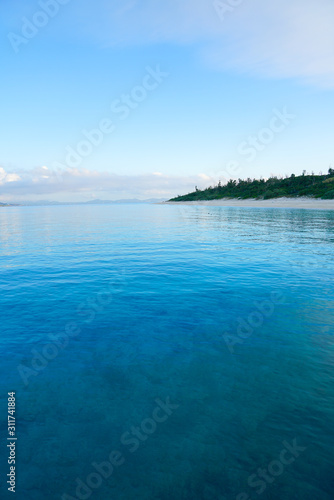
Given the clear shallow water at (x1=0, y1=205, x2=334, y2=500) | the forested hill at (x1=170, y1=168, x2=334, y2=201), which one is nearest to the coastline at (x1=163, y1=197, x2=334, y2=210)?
the forested hill at (x1=170, y1=168, x2=334, y2=201)

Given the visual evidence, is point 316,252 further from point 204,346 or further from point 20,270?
point 20,270

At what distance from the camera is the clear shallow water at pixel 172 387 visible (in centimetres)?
562

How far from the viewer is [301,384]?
27.0ft

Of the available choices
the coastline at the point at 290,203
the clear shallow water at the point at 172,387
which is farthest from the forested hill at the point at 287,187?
the clear shallow water at the point at 172,387

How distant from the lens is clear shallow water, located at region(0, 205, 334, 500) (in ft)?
18.4

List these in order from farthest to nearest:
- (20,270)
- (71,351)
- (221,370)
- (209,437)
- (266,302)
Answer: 1. (20,270)
2. (266,302)
3. (71,351)
4. (221,370)
5. (209,437)

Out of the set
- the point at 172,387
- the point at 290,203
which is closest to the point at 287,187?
the point at 290,203

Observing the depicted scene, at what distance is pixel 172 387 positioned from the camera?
8250 mm

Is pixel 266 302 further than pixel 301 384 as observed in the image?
Yes

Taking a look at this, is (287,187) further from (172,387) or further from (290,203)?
(172,387)

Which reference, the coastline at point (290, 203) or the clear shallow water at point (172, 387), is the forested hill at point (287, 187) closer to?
the coastline at point (290, 203)

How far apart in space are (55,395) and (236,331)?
7.41m

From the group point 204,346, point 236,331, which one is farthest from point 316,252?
point 204,346

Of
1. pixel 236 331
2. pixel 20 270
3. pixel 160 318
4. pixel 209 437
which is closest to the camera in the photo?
pixel 209 437
